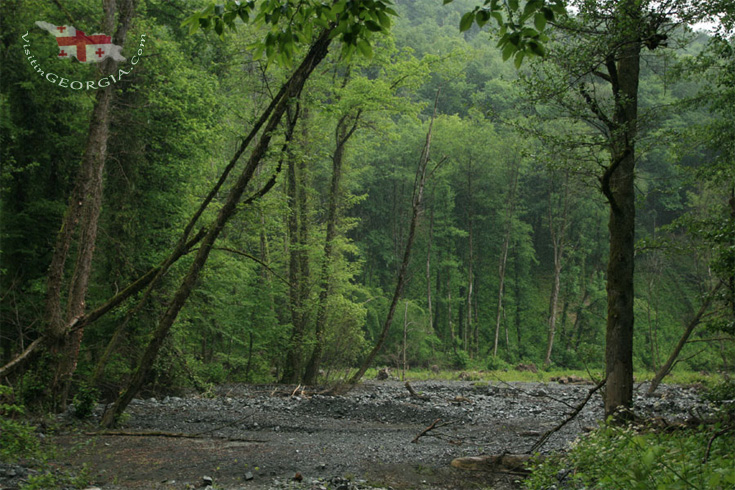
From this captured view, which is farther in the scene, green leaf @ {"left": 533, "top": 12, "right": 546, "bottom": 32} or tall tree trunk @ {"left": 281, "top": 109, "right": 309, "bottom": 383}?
tall tree trunk @ {"left": 281, "top": 109, "right": 309, "bottom": 383}

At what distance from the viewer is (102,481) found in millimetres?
5121

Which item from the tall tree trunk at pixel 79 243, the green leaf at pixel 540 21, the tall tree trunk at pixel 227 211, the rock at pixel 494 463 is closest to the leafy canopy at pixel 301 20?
the green leaf at pixel 540 21

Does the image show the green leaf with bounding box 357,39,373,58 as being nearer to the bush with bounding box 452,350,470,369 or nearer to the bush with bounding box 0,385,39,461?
the bush with bounding box 0,385,39,461

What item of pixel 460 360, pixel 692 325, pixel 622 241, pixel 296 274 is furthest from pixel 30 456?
pixel 460 360

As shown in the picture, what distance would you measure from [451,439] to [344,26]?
299 inches

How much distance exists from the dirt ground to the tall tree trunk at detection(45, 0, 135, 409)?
1359 millimetres

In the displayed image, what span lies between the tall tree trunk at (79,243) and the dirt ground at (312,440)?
4.46 feet

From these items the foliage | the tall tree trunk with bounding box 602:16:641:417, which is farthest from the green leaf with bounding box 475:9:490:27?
the tall tree trunk with bounding box 602:16:641:417

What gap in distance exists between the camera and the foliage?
3.14 meters

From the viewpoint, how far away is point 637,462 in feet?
11.3

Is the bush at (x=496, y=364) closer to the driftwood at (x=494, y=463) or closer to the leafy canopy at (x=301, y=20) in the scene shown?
the driftwood at (x=494, y=463)

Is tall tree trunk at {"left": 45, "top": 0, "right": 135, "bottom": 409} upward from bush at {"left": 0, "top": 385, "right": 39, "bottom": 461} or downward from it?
upward

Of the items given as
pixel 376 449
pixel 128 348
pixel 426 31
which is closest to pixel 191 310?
pixel 128 348

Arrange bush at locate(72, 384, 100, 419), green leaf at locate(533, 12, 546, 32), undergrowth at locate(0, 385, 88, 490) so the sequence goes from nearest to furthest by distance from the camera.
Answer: green leaf at locate(533, 12, 546, 32) < undergrowth at locate(0, 385, 88, 490) < bush at locate(72, 384, 100, 419)
